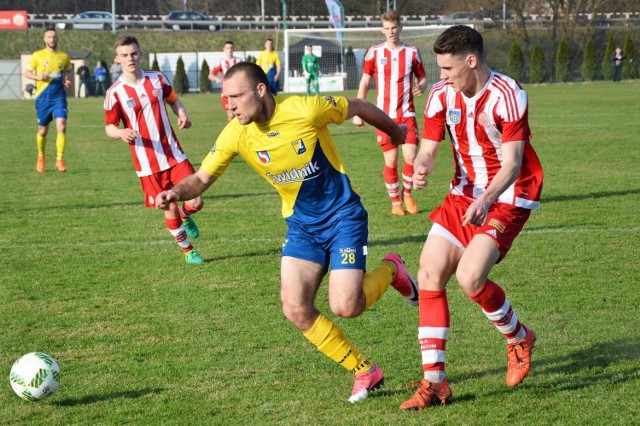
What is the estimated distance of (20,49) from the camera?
65.1 meters

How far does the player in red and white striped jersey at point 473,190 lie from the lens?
483 centimetres

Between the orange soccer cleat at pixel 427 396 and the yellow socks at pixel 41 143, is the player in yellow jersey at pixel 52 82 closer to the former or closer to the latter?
the yellow socks at pixel 41 143

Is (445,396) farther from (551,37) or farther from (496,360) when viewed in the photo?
(551,37)

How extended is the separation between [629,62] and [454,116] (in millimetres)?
42779

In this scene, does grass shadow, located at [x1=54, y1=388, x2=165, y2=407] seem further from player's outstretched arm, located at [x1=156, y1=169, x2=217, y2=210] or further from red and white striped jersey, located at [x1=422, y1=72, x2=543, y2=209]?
red and white striped jersey, located at [x1=422, y1=72, x2=543, y2=209]

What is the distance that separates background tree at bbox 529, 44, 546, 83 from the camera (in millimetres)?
45062

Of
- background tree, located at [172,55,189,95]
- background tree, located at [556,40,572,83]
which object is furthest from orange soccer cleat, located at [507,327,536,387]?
background tree, located at [172,55,189,95]

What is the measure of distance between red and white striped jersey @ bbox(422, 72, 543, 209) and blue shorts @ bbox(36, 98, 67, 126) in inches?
459

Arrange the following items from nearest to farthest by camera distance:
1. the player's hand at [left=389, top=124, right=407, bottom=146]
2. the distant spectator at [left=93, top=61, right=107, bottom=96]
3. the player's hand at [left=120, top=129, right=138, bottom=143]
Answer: the player's hand at [left=389, top=124, right=407, bottom=146]
the player's hand at [left=120, top=129, right=138, bottom=143]
the distant spectator at [left=93, top=61, right=107, bottom=96]

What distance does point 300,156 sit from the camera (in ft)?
16.9

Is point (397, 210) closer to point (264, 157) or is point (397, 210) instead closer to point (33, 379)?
point (264, 157)

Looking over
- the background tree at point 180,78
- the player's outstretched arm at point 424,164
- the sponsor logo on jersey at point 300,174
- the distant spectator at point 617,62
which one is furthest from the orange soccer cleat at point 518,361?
the background tree at point 180,78

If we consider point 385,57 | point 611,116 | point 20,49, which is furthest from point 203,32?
point 385,57

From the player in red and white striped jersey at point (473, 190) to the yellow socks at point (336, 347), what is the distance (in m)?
0.36
